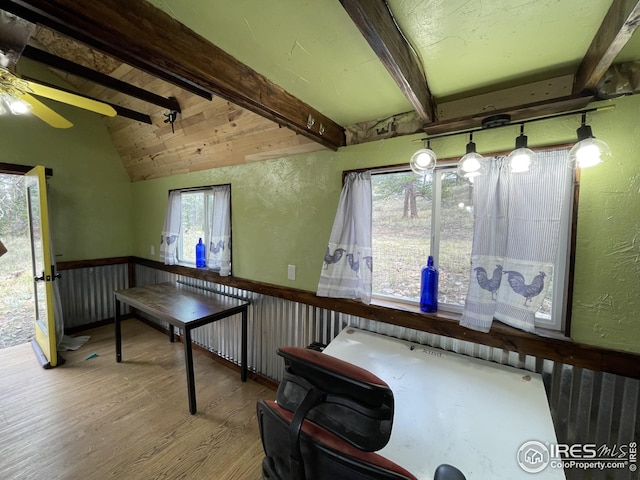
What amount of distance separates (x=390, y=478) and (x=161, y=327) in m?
3.77

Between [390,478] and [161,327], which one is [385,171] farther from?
[161,327]

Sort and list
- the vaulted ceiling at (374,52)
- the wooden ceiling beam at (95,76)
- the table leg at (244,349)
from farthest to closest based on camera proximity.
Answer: the table leg at (244,349) → the wooden ceiling beam at (95,76) → the vaulted ceiling at (374,52)

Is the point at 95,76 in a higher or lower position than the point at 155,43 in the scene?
higher

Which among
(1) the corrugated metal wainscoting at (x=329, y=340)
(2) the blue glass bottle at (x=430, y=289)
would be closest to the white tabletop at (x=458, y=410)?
(1) the corrugated metal wainscoting at (x=329, y=340)

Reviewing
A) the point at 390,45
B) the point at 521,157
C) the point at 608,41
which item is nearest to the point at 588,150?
the point at 521,157

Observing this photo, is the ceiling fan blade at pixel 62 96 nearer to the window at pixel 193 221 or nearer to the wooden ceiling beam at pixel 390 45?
the window at pixel 193 221

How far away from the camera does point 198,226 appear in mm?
2996

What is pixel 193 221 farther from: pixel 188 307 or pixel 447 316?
pixel 447 316

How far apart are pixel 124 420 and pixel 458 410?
7.71 feet

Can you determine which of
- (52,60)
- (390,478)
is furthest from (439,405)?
(52,60)

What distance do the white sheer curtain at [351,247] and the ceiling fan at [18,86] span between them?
65.5 inches

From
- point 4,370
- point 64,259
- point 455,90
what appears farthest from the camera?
point 64,259

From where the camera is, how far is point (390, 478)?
510 millimetres

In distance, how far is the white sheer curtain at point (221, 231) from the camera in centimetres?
249
